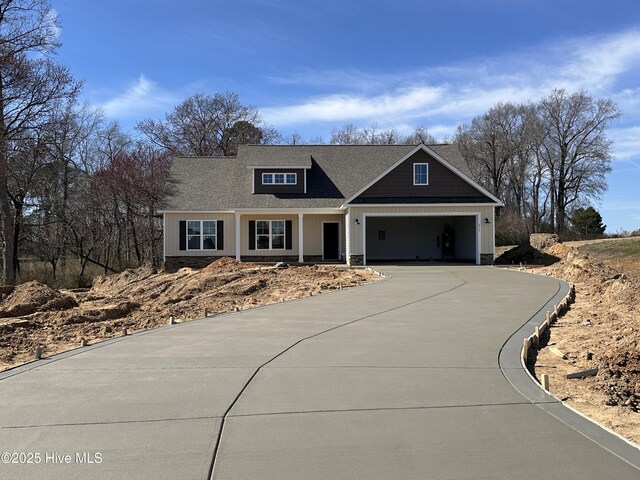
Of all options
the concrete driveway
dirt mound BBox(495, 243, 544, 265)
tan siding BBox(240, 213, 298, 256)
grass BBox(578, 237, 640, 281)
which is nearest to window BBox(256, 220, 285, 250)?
tan siding BBox(240, 213, 298, 256)

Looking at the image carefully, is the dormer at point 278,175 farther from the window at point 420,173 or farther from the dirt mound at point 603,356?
the dirt mound at point 603,356

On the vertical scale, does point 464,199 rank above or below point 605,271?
above

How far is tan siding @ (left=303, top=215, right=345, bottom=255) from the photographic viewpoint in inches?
1153

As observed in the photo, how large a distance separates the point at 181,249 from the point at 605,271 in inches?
766

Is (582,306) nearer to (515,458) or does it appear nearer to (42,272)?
(515,458)

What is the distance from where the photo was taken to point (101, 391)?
5965 millimetres

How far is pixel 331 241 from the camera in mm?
29875

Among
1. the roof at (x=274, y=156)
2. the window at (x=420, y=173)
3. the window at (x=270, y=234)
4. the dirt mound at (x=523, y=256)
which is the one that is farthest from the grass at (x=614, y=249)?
the window at (x=270, y=234)

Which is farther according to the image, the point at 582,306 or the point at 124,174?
the point at 124,174

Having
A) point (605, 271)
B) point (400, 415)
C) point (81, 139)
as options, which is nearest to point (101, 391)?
point (400, 415)

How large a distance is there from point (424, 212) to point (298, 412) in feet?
74.7

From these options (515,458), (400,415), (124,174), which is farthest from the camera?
(124,174)

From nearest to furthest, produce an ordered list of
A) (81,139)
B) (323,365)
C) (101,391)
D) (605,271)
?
1. (101,391)
2. (323,365)
3. (605,271)
4. (81,139)

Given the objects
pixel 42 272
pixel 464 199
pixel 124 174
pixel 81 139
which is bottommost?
pixel 42 272
